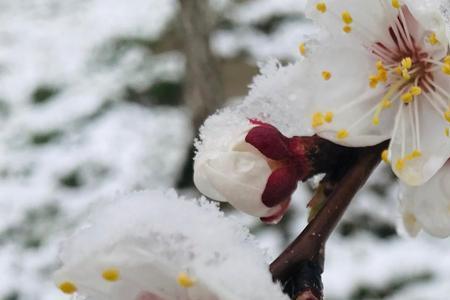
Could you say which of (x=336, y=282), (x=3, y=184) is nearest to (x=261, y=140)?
(x=336, y=282)

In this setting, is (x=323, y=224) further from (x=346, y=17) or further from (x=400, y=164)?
(x=346, y=17)

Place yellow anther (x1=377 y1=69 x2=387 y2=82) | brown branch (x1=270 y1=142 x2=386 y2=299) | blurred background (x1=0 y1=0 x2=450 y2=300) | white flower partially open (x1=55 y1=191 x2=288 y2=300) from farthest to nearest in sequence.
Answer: blurred background (x1=0 y1=0 x2=450 y2=300), yellow anther (x1=377 y1=69 x2=387 y2=82), brown branch (x1=270 y1=142 x2=386 y2=299), white flower partially open (x1=55 y1=191 x2=288 y2=300)

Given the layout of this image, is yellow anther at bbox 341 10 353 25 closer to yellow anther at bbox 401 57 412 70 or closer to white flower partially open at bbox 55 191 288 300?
yellow anther at bbox 401 57 412 70

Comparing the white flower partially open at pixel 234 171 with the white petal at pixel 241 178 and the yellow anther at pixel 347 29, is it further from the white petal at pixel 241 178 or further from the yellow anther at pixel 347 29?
the yellow anther at pixel 347 29

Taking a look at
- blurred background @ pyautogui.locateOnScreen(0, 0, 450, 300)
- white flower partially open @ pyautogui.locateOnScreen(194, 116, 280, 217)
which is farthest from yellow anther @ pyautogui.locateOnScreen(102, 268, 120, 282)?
blurred background @ pyautogui.locateOnScreen(0, 0, 450, 300)

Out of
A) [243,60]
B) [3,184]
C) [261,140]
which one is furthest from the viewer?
[243,60]

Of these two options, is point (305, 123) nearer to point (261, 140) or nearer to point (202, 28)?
point (261, 140)

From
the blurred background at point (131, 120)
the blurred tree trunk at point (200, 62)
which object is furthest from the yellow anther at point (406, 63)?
the blurred tree trunk at point (200, 62)
